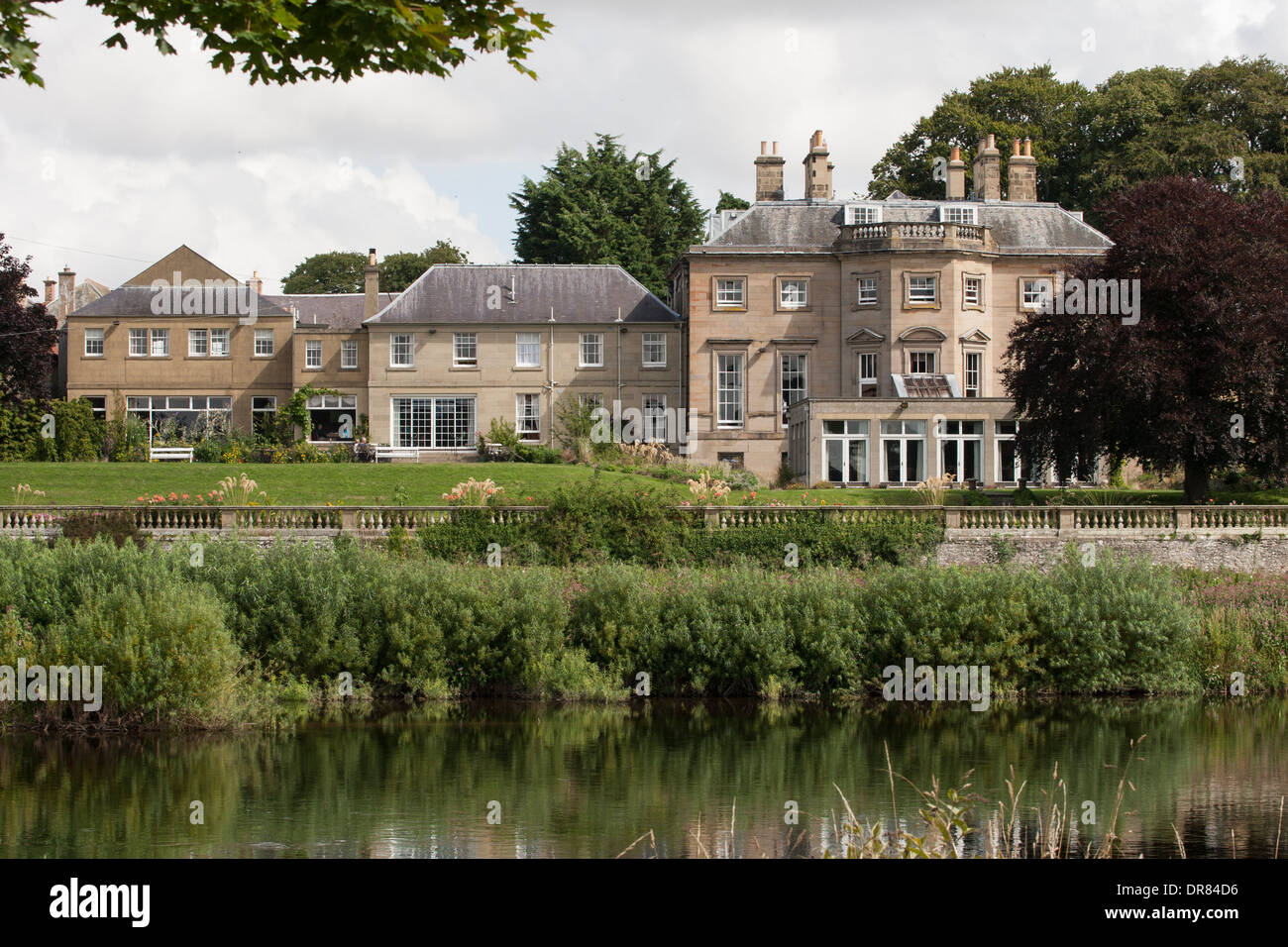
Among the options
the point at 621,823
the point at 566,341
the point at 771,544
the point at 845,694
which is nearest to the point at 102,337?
the point at 566,341

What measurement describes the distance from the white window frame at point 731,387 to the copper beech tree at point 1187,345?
12.5 m

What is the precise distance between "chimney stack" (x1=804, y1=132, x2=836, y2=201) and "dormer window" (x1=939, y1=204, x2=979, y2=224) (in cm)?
375

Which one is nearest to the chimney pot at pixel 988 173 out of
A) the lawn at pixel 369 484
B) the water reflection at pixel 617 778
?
the lawn at pixel 369 484

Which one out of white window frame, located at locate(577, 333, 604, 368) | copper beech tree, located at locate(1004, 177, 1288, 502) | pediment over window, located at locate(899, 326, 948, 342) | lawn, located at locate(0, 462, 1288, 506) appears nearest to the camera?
copper beech tree, located at locate(1004, 177, 1288, 502)

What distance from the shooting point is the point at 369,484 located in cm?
3159

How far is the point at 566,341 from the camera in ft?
148

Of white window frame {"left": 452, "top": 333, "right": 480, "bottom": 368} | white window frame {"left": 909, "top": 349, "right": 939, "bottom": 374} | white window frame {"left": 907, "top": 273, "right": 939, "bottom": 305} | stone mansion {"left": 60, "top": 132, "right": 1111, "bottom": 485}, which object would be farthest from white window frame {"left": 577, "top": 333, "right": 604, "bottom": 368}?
white window frame {"left": 907, "top": 273, "right": 939, "bottom": 305}

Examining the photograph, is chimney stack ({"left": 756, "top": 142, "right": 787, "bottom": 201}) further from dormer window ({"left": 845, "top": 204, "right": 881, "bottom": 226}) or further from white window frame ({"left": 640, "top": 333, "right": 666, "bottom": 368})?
white window frame ({"left": 640, "top": 333, "right": 666, "bottom": 368})

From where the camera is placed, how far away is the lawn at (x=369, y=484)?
97.7ft

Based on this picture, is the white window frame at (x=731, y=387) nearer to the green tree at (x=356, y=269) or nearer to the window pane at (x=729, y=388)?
the window pane at (x=729, y=388)

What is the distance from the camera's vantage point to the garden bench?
41.4 m

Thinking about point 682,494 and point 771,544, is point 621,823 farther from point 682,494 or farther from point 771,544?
point 682,494

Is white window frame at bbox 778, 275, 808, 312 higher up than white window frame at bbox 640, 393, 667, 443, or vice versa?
white window frame at bbox 778, 275, 808, 312

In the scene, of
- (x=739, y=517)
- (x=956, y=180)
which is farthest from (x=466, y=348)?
(x=739, y=517)
